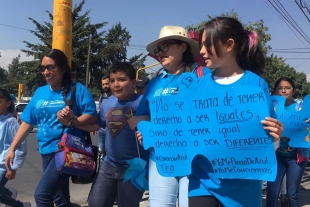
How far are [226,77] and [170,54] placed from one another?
0.65 metres

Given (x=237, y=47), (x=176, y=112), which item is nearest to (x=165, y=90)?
(x=176, y=112)

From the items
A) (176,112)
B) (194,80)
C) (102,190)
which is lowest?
(102,190)

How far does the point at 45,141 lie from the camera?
3.30 metres

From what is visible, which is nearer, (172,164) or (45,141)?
(172,164)

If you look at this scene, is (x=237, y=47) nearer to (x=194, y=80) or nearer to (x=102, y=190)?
(x=194, y=80)

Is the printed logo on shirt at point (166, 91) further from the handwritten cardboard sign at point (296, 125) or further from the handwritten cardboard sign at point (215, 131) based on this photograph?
the handwritten cardboard sign at point (296, 125)

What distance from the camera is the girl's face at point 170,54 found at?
106 inches

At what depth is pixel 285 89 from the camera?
4.71m

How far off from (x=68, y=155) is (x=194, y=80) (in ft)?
4.69

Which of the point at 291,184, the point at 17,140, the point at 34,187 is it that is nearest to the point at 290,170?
the point at 291,184

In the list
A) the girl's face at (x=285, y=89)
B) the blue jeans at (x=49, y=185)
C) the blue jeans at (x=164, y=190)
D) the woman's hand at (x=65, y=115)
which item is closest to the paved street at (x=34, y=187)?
the girl's face at (x=285, y=89)

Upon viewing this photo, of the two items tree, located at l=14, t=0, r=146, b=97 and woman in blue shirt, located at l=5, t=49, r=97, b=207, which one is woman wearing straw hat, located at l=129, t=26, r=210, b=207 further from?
tree, located at l=14, t=0, r=146, b=97

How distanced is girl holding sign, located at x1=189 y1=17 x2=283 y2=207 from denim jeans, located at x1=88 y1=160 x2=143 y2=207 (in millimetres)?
1091

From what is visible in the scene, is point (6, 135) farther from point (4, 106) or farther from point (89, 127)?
A: point (89, 127)
